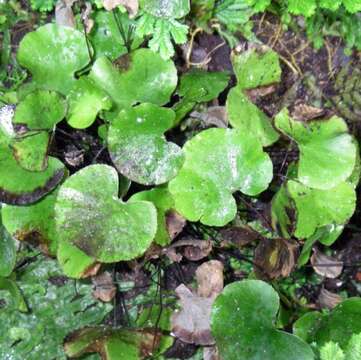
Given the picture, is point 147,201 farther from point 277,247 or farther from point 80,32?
point 80,32

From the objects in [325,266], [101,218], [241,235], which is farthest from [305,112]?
[101,218]

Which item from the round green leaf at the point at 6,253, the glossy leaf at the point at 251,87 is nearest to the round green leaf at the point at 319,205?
the glossy leaf at the point at 251,87

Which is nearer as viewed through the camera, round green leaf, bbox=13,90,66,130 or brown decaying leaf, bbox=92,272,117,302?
round green leaf, bbox=13,90,66,130

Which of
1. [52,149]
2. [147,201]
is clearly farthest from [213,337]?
[52,149]

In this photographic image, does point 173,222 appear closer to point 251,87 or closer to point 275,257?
point 275,257

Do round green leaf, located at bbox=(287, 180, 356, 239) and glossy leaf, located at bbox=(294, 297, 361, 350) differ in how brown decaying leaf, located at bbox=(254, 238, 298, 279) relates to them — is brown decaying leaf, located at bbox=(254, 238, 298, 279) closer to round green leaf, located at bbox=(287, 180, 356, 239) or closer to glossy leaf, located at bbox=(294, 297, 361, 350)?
round green leaf, located at bbox=(287, 180, 356, 239)

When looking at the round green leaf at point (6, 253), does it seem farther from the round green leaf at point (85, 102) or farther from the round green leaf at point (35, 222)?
the round green leaf at point (85, 102)

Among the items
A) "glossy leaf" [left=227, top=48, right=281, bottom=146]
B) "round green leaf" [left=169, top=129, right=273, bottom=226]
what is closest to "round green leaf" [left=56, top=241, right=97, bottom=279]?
"round green leaf" [left=169, top=129, right=273, bottom=226]
